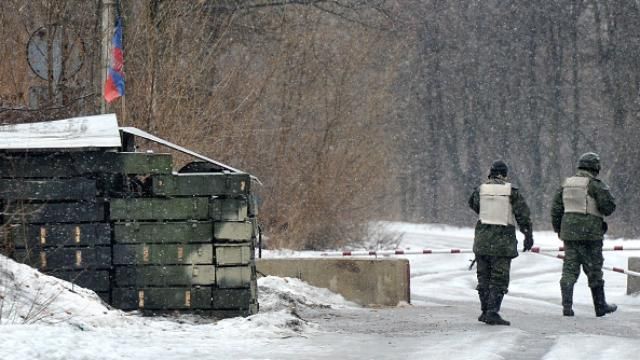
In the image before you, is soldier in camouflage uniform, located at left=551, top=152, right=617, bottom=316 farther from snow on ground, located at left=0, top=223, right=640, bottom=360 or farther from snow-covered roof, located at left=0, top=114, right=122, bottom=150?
snow-covered roof, located at left=0, top=114, right=122, bottom=150

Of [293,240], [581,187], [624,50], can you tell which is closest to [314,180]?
[293,240]

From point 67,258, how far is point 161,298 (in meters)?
0.94

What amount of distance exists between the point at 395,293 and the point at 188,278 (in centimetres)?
543

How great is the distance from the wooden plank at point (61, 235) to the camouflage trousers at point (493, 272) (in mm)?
3995

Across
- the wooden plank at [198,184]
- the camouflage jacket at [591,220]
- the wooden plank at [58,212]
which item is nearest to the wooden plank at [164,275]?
the wooden plank at [58,212]

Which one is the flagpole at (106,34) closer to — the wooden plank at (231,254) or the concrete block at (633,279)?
the wooden plank at (231,254)

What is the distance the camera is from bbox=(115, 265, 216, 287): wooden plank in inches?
492

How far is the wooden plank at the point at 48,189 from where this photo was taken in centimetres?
1245

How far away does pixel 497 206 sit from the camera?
1414cm

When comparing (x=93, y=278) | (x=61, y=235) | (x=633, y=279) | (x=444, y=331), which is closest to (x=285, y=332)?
(x=444, y=331)

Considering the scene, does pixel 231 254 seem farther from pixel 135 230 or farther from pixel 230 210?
pixel 135 230

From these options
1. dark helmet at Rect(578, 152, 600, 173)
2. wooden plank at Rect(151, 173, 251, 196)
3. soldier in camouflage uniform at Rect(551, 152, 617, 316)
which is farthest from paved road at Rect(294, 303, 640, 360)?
dark helmet at Rect(578, 152, 600, 173)

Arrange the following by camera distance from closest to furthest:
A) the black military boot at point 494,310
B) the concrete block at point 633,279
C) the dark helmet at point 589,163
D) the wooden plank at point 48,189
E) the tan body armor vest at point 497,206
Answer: the wooden plank at point 48,189 < the black military boot at point 494,310 < the tan body armor vest at point 497,206 < the dark helmet at point 589,163 < the concrete block at point 633,279

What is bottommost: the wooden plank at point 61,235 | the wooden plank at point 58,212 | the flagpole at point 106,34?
the wooden plank at point 61,235
